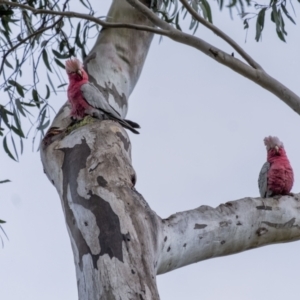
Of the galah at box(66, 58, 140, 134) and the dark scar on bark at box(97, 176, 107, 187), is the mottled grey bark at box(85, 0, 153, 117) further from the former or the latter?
the dark scar on bark at box(97, 176, 107, 187)

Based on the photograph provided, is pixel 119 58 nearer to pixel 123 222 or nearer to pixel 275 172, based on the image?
pixel 275 172

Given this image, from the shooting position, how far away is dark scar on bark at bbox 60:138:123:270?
2.32 m

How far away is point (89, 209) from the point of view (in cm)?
248

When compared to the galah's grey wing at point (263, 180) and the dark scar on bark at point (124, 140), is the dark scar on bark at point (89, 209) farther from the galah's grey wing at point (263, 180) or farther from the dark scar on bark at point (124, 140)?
the galah's grey wing at point (263, 180)

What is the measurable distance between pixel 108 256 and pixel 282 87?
115 centimetres

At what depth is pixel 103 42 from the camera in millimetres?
3932

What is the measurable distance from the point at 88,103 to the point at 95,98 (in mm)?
78

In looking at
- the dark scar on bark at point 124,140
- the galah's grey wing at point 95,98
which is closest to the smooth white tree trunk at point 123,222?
the dark scar on bark at point 124,140

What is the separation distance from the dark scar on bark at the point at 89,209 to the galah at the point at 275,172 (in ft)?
4.49

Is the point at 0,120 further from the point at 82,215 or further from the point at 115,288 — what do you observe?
the point at 115,288

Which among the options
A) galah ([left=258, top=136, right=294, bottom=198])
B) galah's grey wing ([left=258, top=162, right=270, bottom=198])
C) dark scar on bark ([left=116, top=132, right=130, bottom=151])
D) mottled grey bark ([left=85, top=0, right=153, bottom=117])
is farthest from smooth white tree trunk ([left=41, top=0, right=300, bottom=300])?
galah's grey wing ([left=258, top=162, right=270, bottom=198])

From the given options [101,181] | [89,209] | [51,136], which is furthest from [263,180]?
[89,209]

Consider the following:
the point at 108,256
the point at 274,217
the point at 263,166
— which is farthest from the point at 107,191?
the point at 263,166

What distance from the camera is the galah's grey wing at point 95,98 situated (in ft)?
10.9
